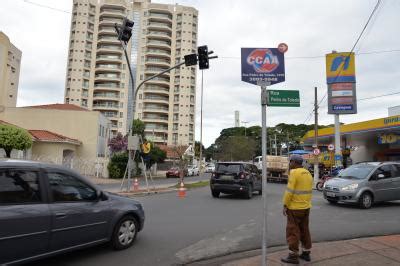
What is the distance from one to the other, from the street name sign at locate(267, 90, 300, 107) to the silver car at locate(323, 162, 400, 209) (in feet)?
27.1

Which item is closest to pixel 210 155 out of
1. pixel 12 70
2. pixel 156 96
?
pixel 156 96

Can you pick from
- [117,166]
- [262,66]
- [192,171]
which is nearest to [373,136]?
[117,166]

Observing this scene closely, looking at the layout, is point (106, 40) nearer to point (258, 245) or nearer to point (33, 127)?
point (33, 127)

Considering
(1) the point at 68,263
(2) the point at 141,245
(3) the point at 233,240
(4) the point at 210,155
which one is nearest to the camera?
(1) the point at 68,263

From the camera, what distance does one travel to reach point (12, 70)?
6400cm

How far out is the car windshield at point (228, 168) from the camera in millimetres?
15461

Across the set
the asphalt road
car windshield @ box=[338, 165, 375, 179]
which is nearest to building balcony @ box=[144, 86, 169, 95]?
the asphalt road

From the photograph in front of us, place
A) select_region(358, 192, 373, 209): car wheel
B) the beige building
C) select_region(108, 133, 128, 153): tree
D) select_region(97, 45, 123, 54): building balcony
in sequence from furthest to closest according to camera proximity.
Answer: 1. select_region(97, 45, 123, 54): building balcony
2. select_region(108, 133, 128, 153): tree
3. the beige building
4. select_region(358, 192, 373, 209): car wheel

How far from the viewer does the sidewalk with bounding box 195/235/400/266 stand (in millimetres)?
5539

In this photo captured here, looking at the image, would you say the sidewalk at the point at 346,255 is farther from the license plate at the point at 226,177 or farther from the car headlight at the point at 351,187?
the license plate at the point at 226,177

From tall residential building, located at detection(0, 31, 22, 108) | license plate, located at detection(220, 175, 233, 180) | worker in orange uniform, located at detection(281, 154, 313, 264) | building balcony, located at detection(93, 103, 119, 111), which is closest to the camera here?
worker in orange uniform, located at detection(281, 154, 313, 264)

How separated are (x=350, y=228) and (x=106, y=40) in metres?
79.5

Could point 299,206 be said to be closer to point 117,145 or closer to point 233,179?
point 233,179

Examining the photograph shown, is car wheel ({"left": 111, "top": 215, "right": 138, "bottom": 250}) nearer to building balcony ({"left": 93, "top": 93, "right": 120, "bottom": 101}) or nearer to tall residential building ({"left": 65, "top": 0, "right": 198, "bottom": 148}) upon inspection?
tall residential building ({"left": 65, "top": 0, "right": 198, "bottom": 148})
